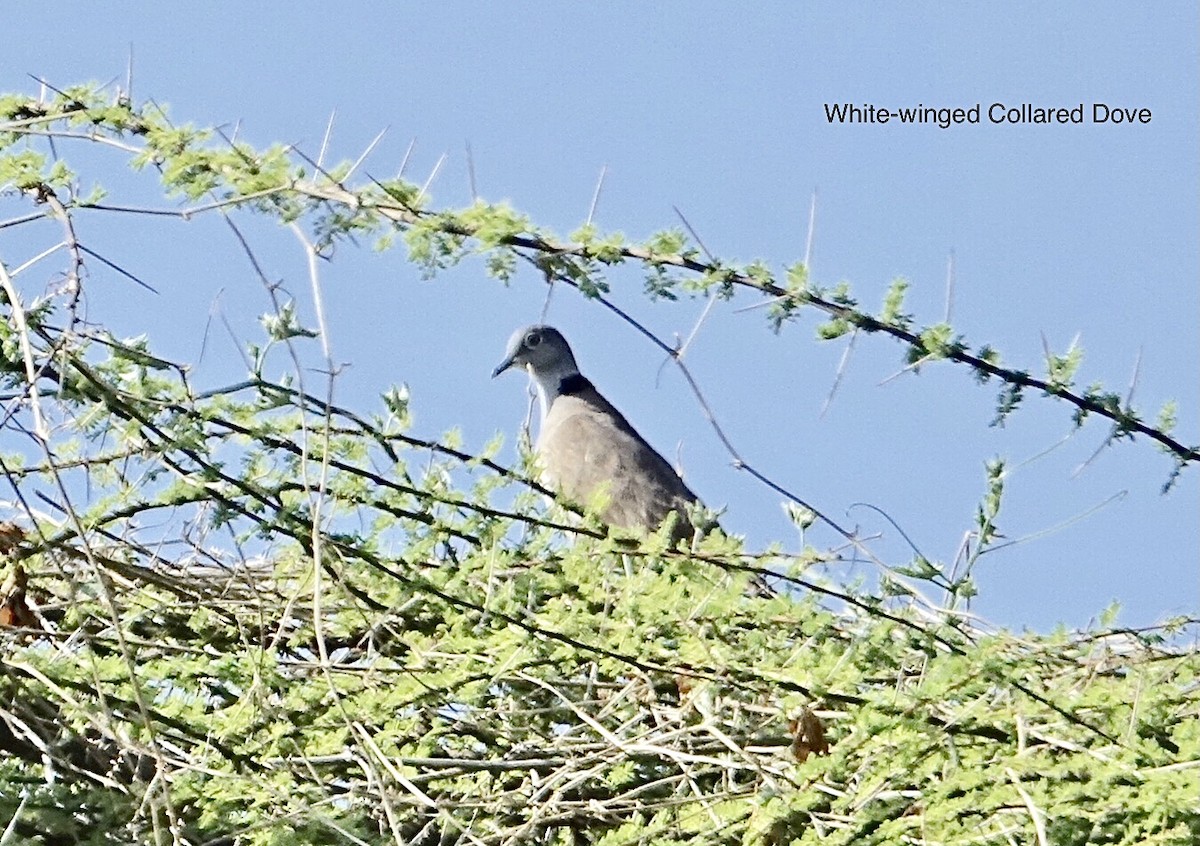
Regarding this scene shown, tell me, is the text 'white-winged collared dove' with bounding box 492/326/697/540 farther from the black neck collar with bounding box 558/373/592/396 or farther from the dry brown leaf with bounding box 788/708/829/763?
the dry brown leaf with bounding box 788/708/829/763

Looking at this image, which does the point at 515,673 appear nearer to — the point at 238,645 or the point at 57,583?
the point at 238,645

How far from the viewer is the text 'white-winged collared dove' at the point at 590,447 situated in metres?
6.51

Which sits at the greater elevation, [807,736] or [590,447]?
[590,447]

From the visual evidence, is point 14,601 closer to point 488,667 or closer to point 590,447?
point 488,667

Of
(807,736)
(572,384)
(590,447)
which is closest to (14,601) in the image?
(807,736)

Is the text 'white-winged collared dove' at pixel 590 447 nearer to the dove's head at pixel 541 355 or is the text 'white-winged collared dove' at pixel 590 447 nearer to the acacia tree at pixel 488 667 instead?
the dove's head at pixel 541 355

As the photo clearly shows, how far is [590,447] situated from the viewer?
7.16m

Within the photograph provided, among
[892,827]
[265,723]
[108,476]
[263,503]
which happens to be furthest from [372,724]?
[892,827]

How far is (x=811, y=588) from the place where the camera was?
3244 millimetres

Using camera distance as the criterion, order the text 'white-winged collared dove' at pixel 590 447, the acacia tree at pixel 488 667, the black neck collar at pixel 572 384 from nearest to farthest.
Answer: the acacia tree at pixel 488 667, the text 'white-winged collared dove' at pixel 590 447, the black neck collar at pixel 572 384

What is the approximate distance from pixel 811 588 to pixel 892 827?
0.46 meters

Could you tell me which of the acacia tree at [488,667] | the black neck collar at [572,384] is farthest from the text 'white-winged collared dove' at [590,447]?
the acacia tree at [488,667]

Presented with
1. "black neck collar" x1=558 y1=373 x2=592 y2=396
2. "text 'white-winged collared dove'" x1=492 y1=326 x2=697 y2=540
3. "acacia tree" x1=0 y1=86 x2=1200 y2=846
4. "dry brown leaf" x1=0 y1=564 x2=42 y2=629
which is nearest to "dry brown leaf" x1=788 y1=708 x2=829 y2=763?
"acacia tree" x1=0 y1=86 x2=1200 y2=846

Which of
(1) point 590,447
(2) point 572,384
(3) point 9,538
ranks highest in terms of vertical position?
(2) point 572,384
